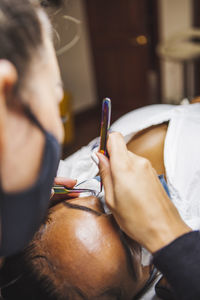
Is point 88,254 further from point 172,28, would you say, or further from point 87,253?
point 172,28

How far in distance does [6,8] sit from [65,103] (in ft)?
6.56

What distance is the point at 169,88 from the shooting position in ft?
9.89

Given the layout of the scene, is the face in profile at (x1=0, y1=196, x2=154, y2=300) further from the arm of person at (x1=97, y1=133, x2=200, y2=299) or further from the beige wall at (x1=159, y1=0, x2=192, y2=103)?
the beige wall at (x1=159, y1=0, x2=192, y2=103)

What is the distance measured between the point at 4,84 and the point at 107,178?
30 cm

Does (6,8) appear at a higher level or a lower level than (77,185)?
higher

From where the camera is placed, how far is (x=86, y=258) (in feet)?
2.17

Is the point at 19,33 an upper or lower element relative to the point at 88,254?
upper

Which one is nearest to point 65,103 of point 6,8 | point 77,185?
point 77,185

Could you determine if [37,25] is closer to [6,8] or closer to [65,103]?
[6,8]

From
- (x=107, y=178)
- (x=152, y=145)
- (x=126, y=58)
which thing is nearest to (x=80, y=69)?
(x=126, y=58)

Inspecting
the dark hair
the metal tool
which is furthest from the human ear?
the metal tool

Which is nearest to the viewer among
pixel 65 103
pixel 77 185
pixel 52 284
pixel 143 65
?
pixel 52 284

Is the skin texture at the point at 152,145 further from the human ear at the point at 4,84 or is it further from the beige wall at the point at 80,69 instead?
the beige wall at the point at 80,69

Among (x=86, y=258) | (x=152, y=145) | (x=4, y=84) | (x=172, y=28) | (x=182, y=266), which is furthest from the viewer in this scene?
(x=172, y=28)
